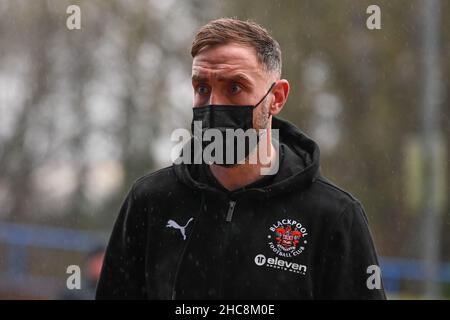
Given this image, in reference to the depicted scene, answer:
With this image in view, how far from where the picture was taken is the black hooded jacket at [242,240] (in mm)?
4527

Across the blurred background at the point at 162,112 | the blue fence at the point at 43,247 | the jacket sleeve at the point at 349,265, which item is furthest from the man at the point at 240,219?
the blue fence at the point at 43,247

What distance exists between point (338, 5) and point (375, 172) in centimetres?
420

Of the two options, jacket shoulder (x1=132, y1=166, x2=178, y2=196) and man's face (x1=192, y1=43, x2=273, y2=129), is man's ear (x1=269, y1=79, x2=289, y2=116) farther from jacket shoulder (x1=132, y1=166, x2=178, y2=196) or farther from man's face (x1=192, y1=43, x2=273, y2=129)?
jacket shoulder (x1=132, y1=166, x2=178, y2=196)

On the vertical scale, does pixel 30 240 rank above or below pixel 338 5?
below

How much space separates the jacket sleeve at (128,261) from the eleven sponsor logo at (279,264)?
59 cm

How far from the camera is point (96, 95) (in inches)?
821

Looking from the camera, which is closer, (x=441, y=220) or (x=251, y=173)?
(x=251, y=173)

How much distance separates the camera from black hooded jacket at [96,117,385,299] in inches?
178

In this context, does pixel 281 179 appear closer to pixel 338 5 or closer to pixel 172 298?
pixel 172 298

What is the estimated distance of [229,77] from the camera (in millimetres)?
4668

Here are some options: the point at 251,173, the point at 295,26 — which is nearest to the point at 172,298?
the point at 251,173

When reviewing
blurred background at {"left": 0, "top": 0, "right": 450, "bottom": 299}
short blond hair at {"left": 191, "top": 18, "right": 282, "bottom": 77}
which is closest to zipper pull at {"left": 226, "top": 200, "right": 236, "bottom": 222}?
short blond hair at {"left": 191, "top": 18, "right": 282, "bottom": 77}

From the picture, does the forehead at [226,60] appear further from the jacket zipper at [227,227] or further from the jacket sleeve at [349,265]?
the jacket sleeve at [349,265]
